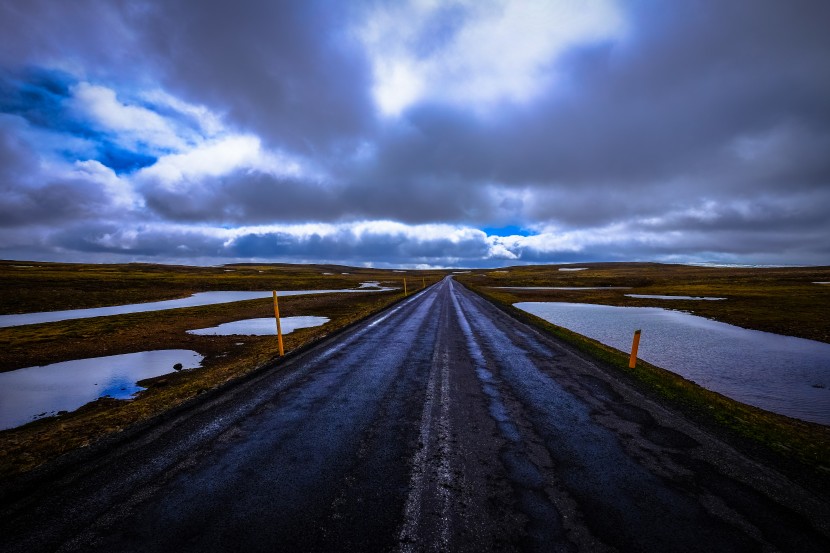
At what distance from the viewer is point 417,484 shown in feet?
15.6

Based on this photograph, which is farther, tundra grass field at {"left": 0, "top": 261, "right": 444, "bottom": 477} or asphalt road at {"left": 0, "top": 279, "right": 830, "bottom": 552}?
tundra grass field at {"left": 0, "top": 261, "right": 444, "bottom": 477}

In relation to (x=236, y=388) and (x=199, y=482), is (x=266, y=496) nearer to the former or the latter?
(x=199, y=482)

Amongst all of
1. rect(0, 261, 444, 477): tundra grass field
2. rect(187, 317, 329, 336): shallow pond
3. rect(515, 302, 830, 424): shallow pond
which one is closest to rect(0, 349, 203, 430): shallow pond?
rect(0, 261, 444, 477): tundra grass field

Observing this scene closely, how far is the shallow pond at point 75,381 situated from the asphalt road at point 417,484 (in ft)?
18.0

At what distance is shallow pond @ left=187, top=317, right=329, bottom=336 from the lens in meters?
20.4

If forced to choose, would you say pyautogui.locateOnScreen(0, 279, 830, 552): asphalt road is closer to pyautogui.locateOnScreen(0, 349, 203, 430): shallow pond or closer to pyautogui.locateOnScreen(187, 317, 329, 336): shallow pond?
pyautogui.locateOnScreen(0, 349, 203, 430): shallow pond

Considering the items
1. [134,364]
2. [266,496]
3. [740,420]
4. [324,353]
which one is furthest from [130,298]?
[740,420]

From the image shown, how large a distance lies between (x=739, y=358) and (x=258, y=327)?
25.2 meters

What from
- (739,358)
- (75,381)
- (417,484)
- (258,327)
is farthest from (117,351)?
(739,358)

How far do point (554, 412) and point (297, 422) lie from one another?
17.4 feet

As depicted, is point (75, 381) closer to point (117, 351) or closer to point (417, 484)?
point (117, 351)

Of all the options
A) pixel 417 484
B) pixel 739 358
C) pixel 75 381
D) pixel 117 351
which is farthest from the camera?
pixel 117 351

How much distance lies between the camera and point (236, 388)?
8969 mm

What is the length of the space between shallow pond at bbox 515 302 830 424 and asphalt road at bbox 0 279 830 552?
5.98 m
